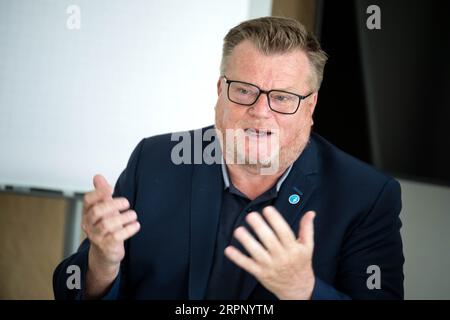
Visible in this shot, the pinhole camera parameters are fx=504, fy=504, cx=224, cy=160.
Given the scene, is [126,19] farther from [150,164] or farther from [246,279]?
[246,279]

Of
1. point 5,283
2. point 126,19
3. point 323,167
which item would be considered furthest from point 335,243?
point 5,283

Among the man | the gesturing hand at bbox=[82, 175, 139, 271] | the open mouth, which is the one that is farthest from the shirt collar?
the gesturing hand at bbox=[82, 175, 139, 271]

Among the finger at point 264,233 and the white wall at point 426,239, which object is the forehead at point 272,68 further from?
the white wall at point 426,239

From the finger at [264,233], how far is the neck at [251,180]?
32cm

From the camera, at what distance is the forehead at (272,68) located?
3.38ft

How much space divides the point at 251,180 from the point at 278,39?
0.32 metres

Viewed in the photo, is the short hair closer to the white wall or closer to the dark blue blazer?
the dark blue blazer

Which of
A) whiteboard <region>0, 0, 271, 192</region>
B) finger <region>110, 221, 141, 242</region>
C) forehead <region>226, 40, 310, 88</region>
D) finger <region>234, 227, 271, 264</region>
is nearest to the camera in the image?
finger <region>234, 227, 271, 264</region>

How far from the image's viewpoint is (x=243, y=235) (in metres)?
0.80

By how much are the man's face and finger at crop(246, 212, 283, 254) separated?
29 centimetres

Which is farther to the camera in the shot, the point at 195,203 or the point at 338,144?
the point at 338,144

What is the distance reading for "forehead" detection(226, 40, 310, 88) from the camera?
1029 millimetres

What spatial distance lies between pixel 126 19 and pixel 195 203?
0.80 m

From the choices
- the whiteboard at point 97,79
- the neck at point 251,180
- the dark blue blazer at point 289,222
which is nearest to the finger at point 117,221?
the dark blue blazer at point 289,222
